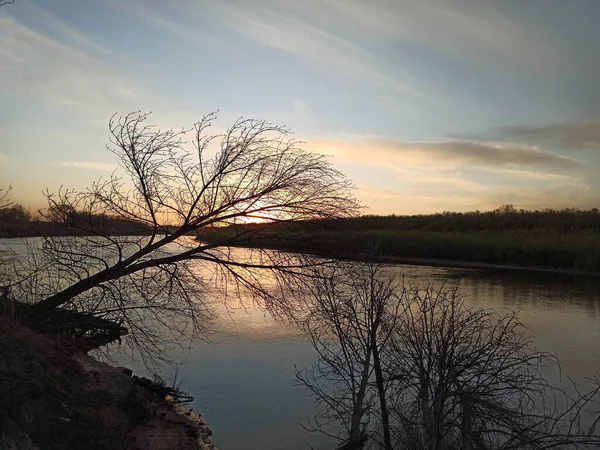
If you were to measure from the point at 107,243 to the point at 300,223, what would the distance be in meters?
3.47

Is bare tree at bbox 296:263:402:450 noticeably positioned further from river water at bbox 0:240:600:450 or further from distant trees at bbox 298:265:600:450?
river water at bbox 0:240:600:450

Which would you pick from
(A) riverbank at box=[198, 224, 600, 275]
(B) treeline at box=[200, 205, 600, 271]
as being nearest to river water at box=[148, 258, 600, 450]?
(B) treeline at box=[200, 205, 600, 271]

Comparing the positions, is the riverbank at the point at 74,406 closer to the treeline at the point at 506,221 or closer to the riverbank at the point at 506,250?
the riverbank at the point at 506,250

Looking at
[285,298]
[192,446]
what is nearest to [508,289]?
[285,298]

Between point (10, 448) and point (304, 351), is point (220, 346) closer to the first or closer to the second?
point (304, 351)

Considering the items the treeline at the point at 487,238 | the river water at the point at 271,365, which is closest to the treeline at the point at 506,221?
the treeline at the point at 487,238

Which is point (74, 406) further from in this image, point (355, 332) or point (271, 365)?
point (271, 365)

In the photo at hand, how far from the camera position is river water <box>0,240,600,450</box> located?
837cm

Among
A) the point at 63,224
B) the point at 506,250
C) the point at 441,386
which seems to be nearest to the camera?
the point at 441,386

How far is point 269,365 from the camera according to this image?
11562mm

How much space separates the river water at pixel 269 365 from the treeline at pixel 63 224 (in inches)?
140

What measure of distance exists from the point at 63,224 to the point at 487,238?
133 feet

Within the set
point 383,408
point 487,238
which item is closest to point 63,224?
point 383,408

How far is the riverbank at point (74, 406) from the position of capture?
5.75 m
